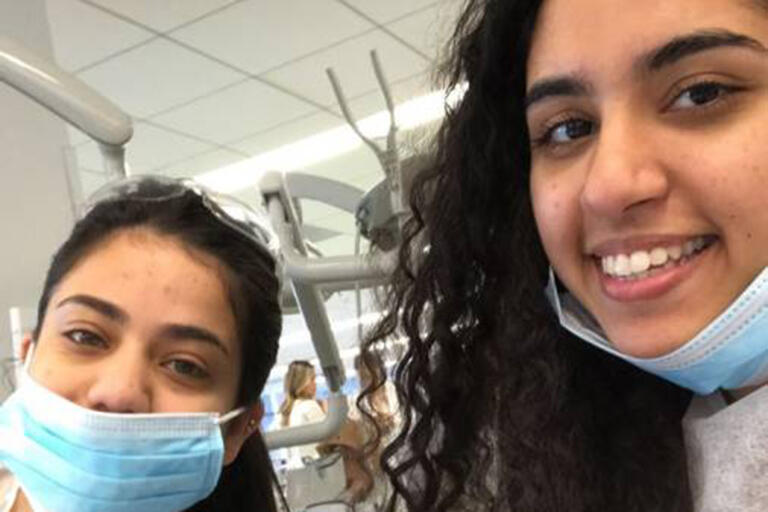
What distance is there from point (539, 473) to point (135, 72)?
3.03m

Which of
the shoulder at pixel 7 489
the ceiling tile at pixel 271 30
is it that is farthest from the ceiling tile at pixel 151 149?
the shoulder at pixel 7 489

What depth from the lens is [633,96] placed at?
80 cm

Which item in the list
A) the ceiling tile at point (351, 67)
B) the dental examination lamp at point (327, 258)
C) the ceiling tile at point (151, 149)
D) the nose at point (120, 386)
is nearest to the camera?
the nose at point (120, 386)

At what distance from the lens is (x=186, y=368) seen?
1.21 meters

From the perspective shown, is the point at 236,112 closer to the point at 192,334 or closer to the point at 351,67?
the point at 351,67

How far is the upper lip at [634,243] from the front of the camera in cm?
77

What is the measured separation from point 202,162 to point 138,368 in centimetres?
377

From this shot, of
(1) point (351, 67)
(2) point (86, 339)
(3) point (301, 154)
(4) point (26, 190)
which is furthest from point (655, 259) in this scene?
(3) point (301, 154)

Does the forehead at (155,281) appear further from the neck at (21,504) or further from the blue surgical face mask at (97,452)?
the neck at (21,504)

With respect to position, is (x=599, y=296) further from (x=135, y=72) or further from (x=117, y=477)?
(x=135, y=72)

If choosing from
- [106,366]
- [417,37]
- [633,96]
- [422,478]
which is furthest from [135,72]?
[633,96]

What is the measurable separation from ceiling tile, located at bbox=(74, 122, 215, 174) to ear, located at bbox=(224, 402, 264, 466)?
10.0 ft

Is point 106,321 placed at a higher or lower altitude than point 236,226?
lower

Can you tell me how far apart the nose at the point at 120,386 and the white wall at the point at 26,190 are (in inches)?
34.3
